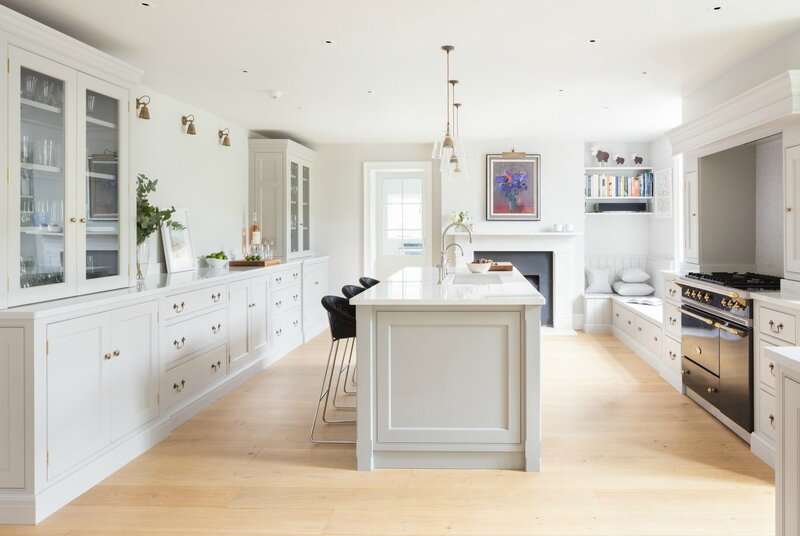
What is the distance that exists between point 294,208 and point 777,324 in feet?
17.3

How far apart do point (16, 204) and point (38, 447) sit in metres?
1.11

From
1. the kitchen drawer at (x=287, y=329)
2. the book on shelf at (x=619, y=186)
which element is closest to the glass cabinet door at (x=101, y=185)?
the kitchen drawer at (x=287, y=329)

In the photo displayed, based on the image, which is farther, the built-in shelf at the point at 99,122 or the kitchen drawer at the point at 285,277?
the kitchen drawer at the point at 285,277

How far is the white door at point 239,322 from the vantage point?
16.4 feet

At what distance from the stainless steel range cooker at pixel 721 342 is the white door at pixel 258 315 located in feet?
11.9

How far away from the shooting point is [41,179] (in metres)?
2.98

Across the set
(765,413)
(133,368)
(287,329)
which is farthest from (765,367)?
(287,329)

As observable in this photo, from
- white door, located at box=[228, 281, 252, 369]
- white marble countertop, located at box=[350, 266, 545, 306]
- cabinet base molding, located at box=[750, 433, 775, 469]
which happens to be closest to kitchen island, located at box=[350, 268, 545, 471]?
white marble countertop, located at box=[350, 266, 545, 306]

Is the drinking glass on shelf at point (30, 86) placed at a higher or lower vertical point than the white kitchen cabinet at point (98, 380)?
higher

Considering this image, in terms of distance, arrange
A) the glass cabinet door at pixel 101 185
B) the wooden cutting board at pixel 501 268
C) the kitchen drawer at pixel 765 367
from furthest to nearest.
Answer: the wooden cutting board at pixel 501 268 → the kitchen drawer at pixel 765 367 → the glass cabinet door at pixel 101 185

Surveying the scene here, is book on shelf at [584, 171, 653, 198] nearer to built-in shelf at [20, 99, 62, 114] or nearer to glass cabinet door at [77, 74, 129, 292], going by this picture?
glass cabinet door at [77, 74, 129, 292]

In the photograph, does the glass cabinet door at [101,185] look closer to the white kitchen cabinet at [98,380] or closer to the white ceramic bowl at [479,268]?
the white kitchen cabinet at [98,380]

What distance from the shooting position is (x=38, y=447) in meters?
2.70

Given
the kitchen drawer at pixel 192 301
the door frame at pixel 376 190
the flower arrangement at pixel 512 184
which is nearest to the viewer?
the kitchen drawer at pixel 192 301
